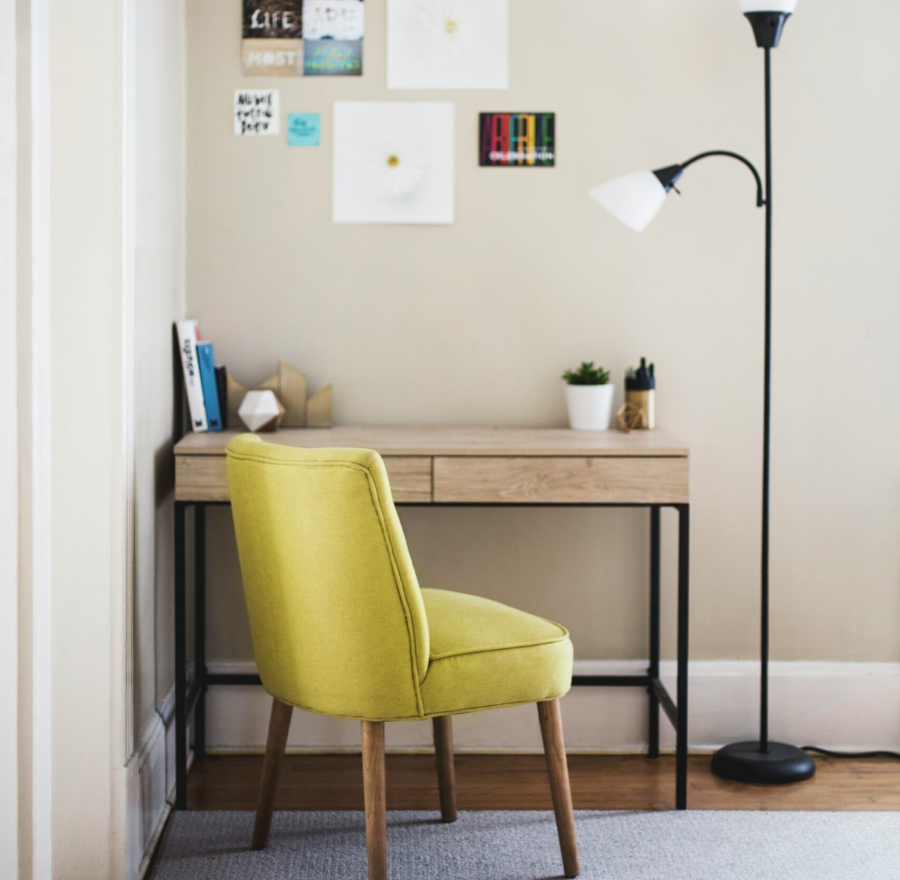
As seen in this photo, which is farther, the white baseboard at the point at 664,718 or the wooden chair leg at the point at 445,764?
the white baseboard at the point at 664,718

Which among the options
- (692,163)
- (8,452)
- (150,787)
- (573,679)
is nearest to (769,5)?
(692,163)

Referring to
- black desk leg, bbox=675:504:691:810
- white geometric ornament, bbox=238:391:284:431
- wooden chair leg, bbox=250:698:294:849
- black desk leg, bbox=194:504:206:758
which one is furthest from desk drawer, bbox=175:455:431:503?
black desk leg, bbox=675:504:691:810

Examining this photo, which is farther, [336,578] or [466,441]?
[466,441]

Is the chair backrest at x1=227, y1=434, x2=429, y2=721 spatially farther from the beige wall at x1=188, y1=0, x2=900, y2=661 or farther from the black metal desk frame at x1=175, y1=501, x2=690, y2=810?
the beige wall at x1=188, y1=0, x2=900, y2=661

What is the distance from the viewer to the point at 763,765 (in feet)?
8.01

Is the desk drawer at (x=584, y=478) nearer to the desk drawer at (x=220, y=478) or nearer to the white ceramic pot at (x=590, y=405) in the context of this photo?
the desk drawer at (x=220, y=478)

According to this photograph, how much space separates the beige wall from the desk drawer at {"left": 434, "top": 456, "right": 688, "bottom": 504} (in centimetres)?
45

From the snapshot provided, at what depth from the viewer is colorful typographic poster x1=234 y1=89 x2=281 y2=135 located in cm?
255

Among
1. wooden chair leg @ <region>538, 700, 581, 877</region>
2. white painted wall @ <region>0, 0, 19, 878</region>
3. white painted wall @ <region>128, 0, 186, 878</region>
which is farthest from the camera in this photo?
white painted wall @ <region>128, 0, 186, 878</region>

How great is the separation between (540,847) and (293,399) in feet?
4.01

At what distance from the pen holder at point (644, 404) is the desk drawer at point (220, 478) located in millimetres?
610

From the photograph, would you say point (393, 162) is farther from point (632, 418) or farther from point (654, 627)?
point (654, 627)

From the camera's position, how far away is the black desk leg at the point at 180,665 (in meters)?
2.23

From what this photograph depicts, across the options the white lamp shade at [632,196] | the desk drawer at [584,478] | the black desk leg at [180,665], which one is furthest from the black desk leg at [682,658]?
the black desk leg at [180,665]
